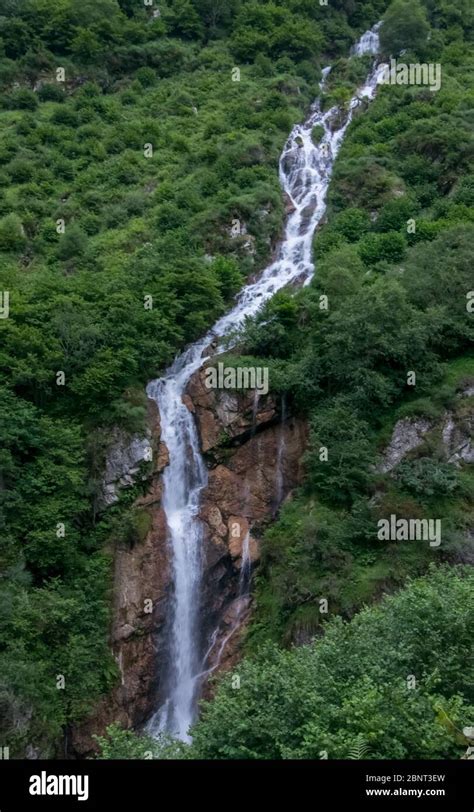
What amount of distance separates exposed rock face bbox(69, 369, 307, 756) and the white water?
311mm

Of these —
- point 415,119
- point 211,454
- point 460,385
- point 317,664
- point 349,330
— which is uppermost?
point 415,119

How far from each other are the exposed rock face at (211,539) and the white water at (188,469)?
0.31 metres

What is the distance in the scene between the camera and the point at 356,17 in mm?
55469

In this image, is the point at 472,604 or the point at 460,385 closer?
the point at 472,604

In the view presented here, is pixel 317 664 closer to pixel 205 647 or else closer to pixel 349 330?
pixel 205 647

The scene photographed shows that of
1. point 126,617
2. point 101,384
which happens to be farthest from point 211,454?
point 126,617

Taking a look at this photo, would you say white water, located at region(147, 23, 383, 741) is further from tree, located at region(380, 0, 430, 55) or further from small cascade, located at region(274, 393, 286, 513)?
tree, located at region(380, 0, 430, 55)

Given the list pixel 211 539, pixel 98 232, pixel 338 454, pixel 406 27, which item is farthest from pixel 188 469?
pixel 406 27

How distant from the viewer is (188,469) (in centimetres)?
2194

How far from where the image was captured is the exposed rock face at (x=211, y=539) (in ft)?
60.2

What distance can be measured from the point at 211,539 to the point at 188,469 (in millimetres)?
2822

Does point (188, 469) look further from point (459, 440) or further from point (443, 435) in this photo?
point (459, 440)

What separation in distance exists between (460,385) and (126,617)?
43.6 ft

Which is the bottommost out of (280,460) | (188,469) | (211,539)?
(211,539)
